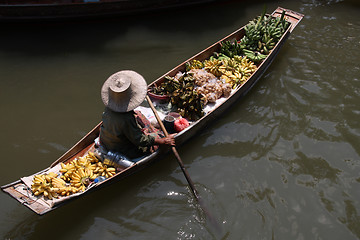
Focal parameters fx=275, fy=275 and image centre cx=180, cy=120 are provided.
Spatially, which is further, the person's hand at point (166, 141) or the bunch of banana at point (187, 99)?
the bunch of banana at point (187, 99)

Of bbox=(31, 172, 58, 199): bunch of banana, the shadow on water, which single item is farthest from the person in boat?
the shadow on water

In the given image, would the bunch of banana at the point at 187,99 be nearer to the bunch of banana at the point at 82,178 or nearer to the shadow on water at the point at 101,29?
the bunch of banana at the point at 82,178

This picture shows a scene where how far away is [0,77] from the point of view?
795 centimetres

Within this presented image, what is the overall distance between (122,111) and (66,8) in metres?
6.82

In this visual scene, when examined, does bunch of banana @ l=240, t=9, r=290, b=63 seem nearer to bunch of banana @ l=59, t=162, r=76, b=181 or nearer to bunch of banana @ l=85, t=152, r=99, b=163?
bunch of banana @ l=85, t=152, r=99, b=163

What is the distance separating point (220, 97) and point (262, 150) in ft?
5.50

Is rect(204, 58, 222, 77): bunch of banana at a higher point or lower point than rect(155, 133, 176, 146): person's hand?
higher

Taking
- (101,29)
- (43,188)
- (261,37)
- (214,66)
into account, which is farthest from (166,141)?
(101,29)

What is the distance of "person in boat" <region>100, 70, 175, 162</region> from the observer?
4461 mm

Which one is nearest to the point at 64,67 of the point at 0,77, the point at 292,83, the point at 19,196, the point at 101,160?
the point at 0,77

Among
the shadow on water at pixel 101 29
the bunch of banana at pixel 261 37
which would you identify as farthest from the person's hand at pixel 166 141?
the shadow on water at pixel 101 29

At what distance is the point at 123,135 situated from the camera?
4.91 metres

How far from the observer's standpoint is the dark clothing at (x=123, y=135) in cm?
456

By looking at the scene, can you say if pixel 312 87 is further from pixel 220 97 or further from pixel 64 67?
pixel 64 67
